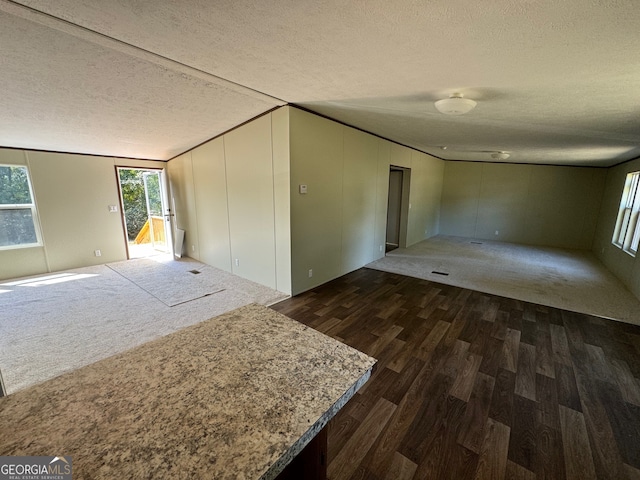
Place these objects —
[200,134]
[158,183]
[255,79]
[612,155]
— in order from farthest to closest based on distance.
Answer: [158,183] < [612,155] < [200,134] < [255,79]

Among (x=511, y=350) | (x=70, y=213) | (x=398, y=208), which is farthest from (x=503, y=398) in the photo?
(x=70, y=213)

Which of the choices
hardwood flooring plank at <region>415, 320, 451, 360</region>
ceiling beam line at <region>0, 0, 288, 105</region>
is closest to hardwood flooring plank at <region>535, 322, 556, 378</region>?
hardwood flooring plank at <region>415, 320, 451, 360</region>

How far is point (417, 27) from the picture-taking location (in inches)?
60.8

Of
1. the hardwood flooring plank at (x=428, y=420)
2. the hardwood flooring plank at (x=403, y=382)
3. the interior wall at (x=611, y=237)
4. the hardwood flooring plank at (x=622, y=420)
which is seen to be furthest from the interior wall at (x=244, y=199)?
the interior wall at (x=611, y=237)

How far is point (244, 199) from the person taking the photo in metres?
4.15

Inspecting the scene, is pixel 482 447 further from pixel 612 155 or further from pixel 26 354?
pixel 612 155

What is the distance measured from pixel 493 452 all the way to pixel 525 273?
14.0ft

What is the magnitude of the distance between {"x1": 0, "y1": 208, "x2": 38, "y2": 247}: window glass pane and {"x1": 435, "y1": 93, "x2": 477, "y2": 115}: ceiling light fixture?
663 cm

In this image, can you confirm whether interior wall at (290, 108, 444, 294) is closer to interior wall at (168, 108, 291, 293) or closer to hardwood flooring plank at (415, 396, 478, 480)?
interior wall at (168, 108, 291, 293)

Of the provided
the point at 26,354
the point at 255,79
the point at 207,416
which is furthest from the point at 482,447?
the point at 26,354

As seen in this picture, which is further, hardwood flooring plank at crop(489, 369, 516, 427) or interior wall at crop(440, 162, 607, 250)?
interior wall at crop(440, 162, 607, 250)

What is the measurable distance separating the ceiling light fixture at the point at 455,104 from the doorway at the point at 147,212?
18.9 ft

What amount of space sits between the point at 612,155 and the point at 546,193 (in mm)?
2357

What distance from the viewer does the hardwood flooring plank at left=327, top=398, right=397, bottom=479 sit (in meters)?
1.49
